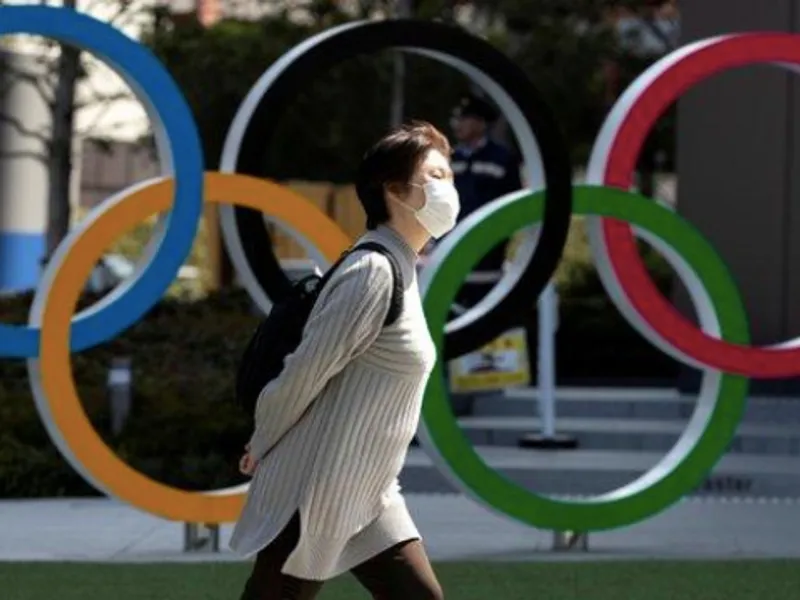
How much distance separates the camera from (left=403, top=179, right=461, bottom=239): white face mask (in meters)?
6.43

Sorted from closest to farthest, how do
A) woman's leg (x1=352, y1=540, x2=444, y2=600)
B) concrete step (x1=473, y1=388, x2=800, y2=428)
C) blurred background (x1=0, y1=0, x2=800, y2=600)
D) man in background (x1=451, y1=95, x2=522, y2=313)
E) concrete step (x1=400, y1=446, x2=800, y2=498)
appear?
woman's leg (x1=352, y1=540, x2=444, y2=600) < concrete step (x1=400, y1=446, x2=800, y2=498) < blurred background (x1=0, y1=0, x2=800, y2=600) < man in background (x1=451, y1=95, x2=522, y2=313) < concrete step (x1=473, y1=388, x2=800, y2=428)

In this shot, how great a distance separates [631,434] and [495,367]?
1.28 metres

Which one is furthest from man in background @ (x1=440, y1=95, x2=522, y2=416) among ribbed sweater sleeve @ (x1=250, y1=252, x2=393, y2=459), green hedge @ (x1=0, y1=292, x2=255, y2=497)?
ribbed sweater sleeve @ (x1=250, y1=252, x2=393, y2=459)

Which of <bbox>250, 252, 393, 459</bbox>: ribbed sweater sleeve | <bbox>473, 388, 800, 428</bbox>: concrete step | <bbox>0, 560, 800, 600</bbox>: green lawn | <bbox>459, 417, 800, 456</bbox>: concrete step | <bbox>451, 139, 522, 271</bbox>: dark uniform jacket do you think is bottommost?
<bbox>0, 560, 800, 600</bbox>: green lawn

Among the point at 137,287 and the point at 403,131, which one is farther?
the point at 137,287

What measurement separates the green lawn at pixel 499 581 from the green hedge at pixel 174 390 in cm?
289

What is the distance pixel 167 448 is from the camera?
46.0 ft

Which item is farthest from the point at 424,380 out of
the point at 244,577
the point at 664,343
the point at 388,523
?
the point at 664,343

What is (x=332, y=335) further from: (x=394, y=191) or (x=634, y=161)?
(x=634, y=161)

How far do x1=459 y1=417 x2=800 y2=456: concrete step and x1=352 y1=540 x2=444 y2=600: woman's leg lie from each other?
833 centimetres

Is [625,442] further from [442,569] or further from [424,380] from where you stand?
[424,380]

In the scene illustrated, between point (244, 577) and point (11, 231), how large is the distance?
31538 mm

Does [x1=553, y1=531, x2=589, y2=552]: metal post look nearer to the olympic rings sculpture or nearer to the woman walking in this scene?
the olympic rings sculpture

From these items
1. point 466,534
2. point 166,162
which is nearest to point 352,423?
point 166,162
